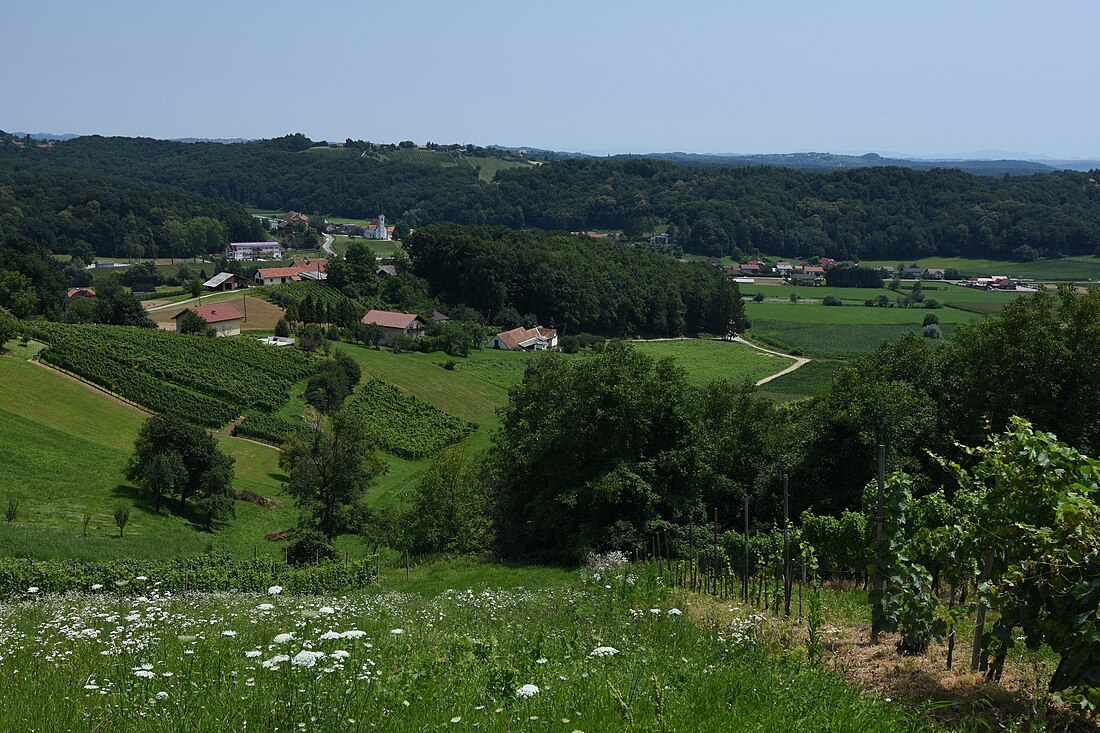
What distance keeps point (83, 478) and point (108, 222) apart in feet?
466

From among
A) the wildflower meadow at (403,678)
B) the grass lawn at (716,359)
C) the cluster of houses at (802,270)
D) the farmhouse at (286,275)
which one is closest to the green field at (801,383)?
the grass lawn at (716,359)

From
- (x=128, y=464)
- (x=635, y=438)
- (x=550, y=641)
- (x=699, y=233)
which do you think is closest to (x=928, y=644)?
(x=550, y=641)

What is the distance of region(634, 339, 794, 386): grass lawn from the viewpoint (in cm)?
7545

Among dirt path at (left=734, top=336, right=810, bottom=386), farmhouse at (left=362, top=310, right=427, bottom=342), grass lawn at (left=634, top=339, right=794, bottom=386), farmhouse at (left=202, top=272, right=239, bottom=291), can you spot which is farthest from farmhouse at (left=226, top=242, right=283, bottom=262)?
dirt path at (left=734, top=336, right=810, bottom=386)

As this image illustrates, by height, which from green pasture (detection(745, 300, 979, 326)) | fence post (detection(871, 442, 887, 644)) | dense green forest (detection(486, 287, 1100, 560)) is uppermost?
fence post (detection(871, 442, 887, 644))

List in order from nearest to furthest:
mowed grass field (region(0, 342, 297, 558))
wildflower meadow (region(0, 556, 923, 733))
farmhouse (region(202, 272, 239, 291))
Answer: wildflower meadow (region(0, 556, 923, 733)) < mowed grass field (region(0, 342, 297, 558)) < farmhouse (region(202, 272, 239, 291))

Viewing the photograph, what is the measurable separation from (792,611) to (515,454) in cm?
1622

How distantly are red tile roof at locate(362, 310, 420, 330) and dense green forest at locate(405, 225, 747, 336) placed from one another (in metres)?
22.2

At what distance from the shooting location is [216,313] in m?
73.8

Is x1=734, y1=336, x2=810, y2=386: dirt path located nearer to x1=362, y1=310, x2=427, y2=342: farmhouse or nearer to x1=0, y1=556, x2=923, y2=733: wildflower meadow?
x1=362, y1=310, x2=427, y2=342: farmhouse

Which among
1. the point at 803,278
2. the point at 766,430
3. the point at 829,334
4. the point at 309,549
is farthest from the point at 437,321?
the point at 803,278

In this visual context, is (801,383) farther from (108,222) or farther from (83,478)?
(108,222)

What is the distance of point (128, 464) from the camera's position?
3759 centimetres

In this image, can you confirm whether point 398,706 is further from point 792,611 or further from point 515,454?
point 515,454
